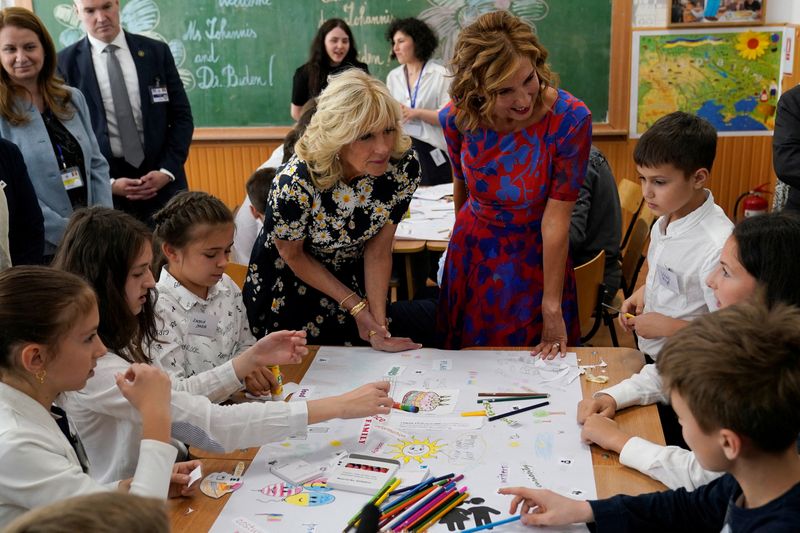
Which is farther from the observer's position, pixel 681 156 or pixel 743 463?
pixel 681 156

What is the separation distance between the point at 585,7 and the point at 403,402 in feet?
14.7

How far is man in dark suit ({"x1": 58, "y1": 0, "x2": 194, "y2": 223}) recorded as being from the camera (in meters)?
4.02

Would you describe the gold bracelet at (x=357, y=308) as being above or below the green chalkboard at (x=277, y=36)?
below

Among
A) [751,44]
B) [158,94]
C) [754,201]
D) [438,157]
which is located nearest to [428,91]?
[438,157]

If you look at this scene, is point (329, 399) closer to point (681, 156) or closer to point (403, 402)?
point (403, 402)

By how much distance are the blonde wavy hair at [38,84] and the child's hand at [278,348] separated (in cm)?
182

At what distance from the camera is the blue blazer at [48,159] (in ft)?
10.6

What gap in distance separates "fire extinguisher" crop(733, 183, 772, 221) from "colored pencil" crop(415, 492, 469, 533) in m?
4.68

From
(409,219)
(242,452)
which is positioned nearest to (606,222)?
(409,219)

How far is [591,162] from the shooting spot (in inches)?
140

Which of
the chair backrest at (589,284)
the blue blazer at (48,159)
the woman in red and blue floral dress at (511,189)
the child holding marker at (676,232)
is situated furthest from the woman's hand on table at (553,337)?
the blue blazer at (48,159)

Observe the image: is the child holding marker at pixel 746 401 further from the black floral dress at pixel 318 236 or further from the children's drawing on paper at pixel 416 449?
the black floral dress at pixel 318 236

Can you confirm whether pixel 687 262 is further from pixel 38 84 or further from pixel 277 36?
pixel 277 36

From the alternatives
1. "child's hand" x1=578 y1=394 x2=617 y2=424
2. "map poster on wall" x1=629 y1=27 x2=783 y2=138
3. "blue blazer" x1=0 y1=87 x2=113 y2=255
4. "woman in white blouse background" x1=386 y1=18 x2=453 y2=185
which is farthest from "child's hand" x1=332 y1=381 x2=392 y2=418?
"map poster on wall" x1=629 y1=27 x2=783 y2=138
